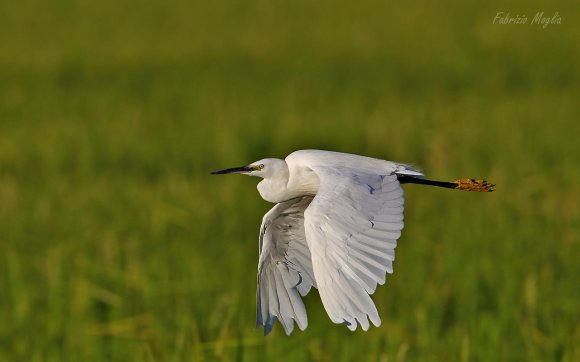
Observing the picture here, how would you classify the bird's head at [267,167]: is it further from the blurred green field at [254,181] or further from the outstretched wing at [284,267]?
the blurred green field at [254,181]

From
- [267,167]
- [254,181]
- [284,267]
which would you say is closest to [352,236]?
[267,167]

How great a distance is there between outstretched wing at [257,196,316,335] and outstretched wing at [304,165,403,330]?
1.43ft

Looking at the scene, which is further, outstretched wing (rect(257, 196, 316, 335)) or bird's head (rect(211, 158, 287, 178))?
outstretched wing (rect(257, 196, 316, 335))

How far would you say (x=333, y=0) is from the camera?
18.7m

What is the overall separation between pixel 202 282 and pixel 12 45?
9.81 meters

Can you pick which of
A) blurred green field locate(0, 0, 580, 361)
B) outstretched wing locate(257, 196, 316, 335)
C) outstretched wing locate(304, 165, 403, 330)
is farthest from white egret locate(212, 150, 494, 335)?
blurred green field locate(0, 0, 580, 361)

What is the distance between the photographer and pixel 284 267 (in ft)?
7.68

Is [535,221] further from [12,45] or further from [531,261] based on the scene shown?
[12,45]

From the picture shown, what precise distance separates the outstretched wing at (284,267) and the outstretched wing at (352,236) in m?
0.44

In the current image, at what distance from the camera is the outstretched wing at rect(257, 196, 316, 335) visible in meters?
2.28

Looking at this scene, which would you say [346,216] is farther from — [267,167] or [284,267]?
[284,267]

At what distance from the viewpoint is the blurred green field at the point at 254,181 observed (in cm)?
387

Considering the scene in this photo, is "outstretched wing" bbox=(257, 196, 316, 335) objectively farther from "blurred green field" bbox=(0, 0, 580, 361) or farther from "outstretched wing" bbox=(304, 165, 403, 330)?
"blurred green field" bbox=(0, 0, 580, 361)

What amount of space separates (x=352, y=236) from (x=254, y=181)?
4227 millimetres
